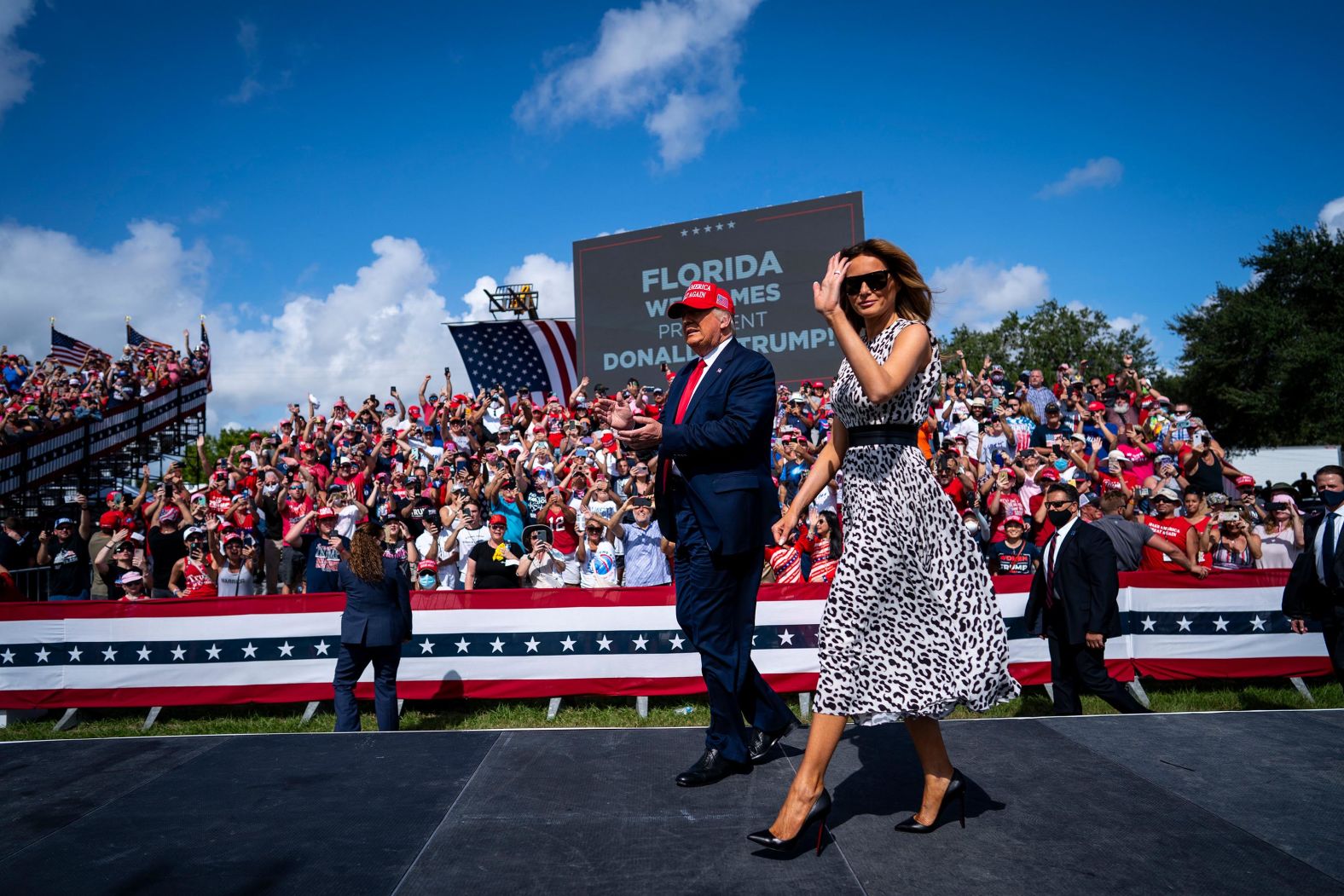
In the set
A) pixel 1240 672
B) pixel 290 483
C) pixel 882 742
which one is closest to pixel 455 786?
pixel 882 742

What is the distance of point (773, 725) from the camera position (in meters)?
3.44

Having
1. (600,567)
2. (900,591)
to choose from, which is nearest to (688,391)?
(900,591)

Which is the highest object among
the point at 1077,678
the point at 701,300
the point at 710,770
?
the point at 701,300

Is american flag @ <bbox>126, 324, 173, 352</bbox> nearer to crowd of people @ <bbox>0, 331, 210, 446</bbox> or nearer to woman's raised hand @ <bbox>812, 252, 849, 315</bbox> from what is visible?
crowd of people @ <bbox>0, 331, 210, 446</bbox>

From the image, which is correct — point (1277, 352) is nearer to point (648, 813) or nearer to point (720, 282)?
point (720, 282)

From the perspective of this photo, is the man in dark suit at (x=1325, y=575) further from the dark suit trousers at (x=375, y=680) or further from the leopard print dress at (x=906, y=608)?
the dark suit trousers at (x=375, y=680)

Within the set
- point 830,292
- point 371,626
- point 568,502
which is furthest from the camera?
point 568,502

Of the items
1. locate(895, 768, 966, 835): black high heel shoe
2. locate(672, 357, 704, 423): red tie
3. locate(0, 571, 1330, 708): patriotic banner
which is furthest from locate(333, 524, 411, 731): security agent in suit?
locate(895, 768, 966, 835): black high heel shoe

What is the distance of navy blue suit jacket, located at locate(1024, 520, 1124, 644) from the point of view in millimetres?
5750

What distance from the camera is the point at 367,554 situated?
6.22 m

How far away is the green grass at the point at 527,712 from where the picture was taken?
7.17 meters

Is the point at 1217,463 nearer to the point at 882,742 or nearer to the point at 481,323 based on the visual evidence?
the point at 882,742

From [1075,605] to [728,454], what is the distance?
3783 mm

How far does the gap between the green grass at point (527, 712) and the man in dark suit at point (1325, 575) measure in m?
2.54
